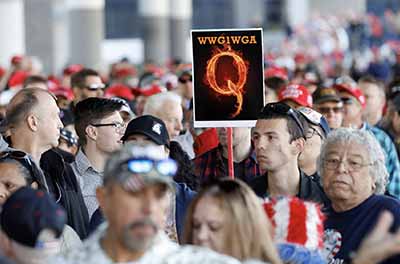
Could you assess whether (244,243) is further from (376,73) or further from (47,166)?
(376,73)

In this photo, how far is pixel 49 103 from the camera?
409 inches

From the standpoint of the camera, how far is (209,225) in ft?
21.6

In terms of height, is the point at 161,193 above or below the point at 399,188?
above

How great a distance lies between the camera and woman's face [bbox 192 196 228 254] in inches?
258

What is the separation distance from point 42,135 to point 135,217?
4.38 meters

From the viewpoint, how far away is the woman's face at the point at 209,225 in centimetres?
655

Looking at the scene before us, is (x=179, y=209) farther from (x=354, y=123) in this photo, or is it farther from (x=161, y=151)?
(x=354, y=123)

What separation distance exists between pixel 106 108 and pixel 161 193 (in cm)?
492

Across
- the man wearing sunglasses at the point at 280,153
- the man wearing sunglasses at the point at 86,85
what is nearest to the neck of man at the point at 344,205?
the man wearing sunglasses at the point at 280,153

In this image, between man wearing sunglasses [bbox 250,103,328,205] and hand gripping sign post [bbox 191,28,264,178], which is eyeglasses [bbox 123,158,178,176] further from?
hand gripping sign post [bbox 191,28,264,178]

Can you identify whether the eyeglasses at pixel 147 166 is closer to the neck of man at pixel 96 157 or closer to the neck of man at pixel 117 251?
the neck of man at pixel 117 251

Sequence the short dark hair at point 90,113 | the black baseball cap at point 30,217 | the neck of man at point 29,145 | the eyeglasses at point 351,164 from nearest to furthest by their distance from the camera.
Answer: the black baseball cap at point 30,217 → the eyeglasses at point 351,164 → the neck of man at point 29,145 → the short dark hair at point 90,113

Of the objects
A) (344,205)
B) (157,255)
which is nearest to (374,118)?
(344,205)

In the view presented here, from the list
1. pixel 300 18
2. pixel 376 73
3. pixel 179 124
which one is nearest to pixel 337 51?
pixel 376 73
